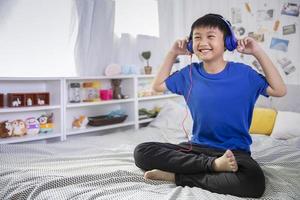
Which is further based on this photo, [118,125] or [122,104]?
[122,104]

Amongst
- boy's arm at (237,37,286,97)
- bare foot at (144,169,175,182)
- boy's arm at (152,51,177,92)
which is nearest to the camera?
bare foot at (144,169,175,182)

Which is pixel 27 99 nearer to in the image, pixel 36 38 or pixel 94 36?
pixel 36 38

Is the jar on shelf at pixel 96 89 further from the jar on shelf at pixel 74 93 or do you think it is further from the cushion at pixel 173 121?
the cushion at pixel 173 121

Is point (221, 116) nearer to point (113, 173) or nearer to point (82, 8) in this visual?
point (113, 173)

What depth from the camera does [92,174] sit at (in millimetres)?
1031

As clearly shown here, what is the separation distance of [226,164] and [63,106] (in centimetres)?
139

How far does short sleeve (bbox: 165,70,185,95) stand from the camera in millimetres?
1297

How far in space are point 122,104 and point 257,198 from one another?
5.85 feet

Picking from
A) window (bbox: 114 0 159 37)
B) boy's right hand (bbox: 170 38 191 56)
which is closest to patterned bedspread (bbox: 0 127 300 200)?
boy's right hand (bbox: 170 38 191 56)

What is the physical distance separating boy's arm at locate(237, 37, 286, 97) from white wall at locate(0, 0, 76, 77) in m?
1.40

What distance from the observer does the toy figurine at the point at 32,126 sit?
1.93 m

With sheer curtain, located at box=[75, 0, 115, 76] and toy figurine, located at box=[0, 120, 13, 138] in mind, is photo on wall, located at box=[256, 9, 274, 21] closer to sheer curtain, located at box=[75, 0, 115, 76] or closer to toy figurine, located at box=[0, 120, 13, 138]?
sheer curtain, located at box=[75, 0, 115, 76]

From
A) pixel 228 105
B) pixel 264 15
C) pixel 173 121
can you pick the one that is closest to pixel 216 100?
pixel 228 105

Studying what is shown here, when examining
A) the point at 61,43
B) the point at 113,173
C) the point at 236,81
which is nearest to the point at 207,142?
the point at 236,81
